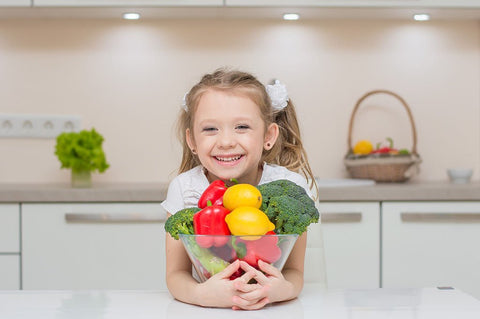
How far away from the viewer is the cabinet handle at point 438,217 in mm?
2260

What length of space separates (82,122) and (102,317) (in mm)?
1983

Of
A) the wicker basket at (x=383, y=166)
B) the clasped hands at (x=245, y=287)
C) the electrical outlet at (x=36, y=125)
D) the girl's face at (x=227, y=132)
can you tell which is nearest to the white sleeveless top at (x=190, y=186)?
the girl's face at (x=227, y=132)

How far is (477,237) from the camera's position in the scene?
90.1 inches

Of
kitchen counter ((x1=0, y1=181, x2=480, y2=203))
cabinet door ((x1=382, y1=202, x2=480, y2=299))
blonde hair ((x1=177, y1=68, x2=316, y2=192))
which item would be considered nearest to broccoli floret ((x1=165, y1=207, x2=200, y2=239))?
blonde hair ((x1=177, y1=68, x2=316, y2=192))

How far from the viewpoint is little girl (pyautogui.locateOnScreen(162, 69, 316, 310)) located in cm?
95

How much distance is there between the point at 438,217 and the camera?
2264 mm

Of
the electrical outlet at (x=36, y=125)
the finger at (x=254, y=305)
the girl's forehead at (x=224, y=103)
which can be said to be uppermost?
the electrical outlet at (x=36, y=125)

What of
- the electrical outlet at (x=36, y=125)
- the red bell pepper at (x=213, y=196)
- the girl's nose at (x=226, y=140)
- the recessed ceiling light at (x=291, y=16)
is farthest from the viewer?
the electrical outlet at (x=36, y=125)

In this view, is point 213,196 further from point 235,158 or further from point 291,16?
point 291,16

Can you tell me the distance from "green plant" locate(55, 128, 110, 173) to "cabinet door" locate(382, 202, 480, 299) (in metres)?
1.09

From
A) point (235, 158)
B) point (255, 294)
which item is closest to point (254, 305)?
point (255, 294)

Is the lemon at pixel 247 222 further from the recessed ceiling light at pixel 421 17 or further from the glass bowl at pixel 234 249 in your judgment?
the recessed ceiling light at pixel 421 17

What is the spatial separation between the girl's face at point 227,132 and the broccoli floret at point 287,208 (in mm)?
191

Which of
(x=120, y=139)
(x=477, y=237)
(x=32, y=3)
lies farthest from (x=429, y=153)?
(x=32, y=3)
